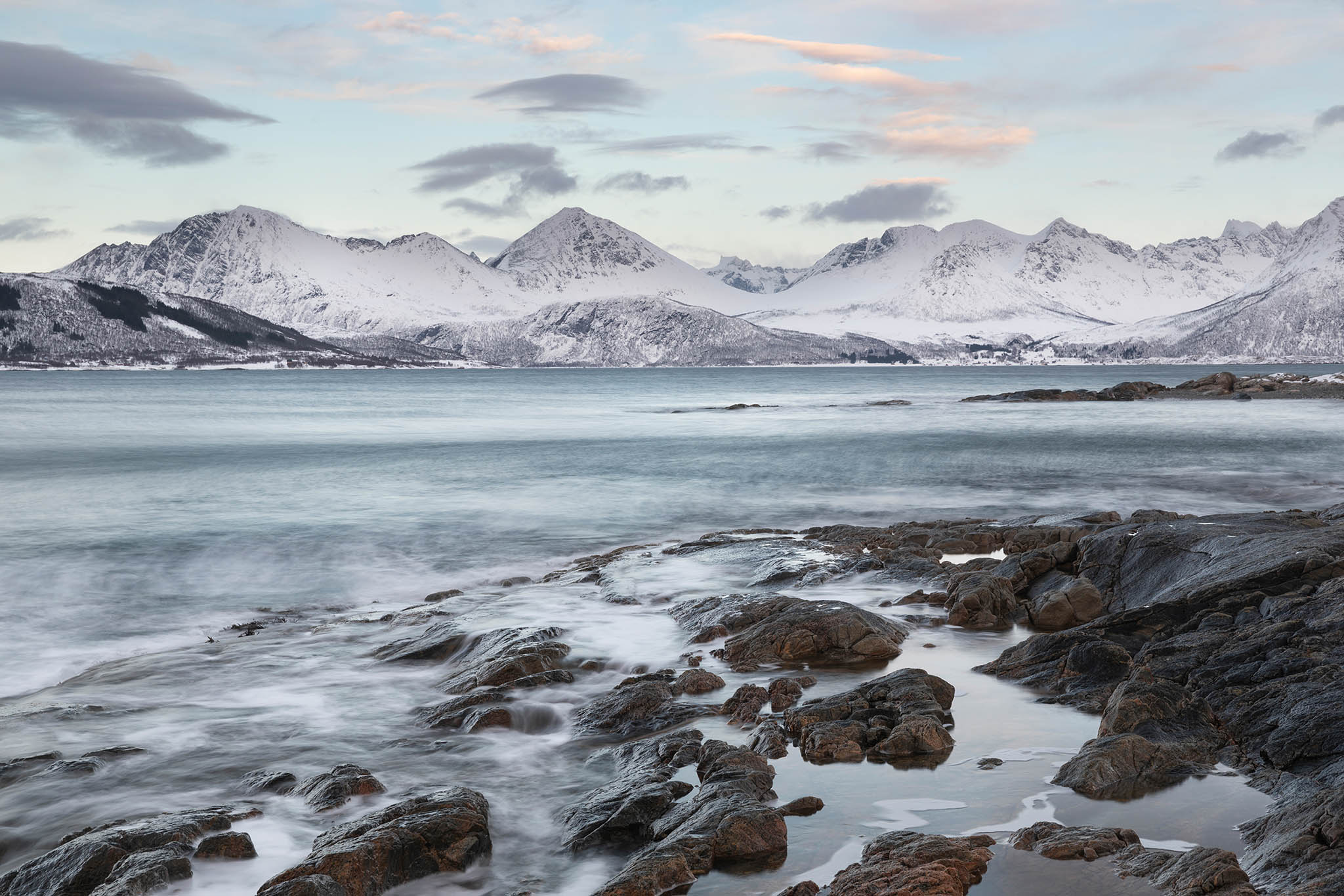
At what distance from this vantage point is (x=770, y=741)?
1009 centimetres

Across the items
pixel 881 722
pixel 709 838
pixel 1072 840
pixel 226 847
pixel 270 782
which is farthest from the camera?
pixel 881 722

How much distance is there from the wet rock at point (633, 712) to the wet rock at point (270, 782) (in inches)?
124

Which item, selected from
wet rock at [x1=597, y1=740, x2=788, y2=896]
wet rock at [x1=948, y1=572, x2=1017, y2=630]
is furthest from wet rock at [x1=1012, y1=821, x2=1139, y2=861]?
wet rock at [x1=948, y1=572, x2=1017, y2=630]

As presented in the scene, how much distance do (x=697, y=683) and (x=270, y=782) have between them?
503cm

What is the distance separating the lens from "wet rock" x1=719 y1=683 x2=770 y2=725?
11.0 metres

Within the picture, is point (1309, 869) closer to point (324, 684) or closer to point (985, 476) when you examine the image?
point (324, 684)

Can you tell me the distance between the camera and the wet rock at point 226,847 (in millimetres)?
8141

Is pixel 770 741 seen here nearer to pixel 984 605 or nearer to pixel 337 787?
pixel 337 787

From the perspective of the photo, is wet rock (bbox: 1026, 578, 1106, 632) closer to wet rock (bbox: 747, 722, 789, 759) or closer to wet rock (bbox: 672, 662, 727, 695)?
wet rock (bbox: 672, 662, 727, 695)

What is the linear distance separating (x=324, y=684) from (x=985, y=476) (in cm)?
3254

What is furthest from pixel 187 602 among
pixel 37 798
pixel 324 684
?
pixel 37 798

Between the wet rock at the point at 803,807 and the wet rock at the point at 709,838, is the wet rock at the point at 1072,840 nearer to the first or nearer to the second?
the wet rock at the point at 803,807

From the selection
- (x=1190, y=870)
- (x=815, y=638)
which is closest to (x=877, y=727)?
(x=815, y=638)

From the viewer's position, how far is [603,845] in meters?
8.38
